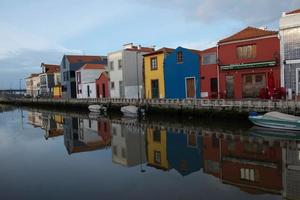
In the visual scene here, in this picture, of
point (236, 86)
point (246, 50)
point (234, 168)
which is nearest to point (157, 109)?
point (236, 86)

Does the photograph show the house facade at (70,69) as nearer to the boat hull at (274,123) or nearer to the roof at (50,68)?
the roof at (50,68)

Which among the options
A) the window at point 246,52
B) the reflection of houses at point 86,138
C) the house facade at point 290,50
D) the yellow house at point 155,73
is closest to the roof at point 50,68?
the yellow house at point 155,73

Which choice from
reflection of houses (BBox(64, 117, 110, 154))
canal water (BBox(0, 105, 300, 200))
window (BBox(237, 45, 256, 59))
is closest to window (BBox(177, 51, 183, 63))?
window (BBox(237, 45, 256, 59))

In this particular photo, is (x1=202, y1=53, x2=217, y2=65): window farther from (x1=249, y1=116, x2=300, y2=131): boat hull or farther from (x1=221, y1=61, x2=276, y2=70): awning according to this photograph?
(x1=249, y1=116, x2=300, y2=131): boat hull

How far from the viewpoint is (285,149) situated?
15.4 m

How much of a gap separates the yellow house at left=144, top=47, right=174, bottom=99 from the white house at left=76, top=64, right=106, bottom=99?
16141 mm

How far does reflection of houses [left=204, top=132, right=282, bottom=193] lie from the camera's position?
36.3 feet

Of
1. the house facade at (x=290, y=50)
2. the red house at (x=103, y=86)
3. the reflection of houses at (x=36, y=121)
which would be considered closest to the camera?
the house facade at (x=290, y=50)

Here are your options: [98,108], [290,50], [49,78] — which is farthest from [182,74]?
[49,78]

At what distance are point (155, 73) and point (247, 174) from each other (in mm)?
27866

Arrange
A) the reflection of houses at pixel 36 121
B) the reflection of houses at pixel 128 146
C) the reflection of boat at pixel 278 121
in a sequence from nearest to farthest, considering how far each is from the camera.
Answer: the reflection of houses at pixel 128 146 → the reflection of boat at pixel 278 121 → the reflection of houses at pixel 36 121

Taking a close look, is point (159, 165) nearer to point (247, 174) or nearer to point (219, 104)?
point (247, 174)

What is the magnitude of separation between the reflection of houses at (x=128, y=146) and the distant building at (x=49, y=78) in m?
59.9

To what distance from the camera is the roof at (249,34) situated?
2813cm
